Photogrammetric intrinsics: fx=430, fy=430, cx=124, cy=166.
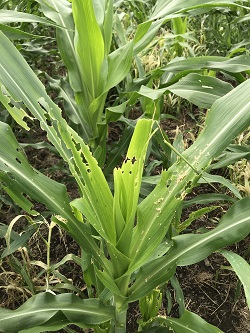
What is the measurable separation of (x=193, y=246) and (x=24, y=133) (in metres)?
1.06

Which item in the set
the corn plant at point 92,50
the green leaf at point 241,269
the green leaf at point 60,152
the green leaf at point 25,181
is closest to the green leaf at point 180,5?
the corn plant at point 92,50

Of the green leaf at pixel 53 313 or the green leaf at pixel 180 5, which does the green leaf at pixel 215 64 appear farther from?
the green leaf at pixel 53 313

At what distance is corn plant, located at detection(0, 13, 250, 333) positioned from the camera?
2.44 ft

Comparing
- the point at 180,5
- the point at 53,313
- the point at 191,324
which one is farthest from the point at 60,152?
the point at 180,5

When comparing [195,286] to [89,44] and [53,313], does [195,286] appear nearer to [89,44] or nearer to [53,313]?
[53,313]

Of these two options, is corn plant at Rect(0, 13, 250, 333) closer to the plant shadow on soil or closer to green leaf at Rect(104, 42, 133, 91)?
green leaf at Rect(104, 42, 133, 91)

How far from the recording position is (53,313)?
0.80 m

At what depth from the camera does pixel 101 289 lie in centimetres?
97

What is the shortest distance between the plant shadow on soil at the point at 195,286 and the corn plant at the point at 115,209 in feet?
1.12

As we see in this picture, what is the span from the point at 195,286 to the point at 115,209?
0.64m

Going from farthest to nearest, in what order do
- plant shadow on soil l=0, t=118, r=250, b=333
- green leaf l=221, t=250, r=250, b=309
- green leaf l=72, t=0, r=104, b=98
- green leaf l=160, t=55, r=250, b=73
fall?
plant shadow on soil l=0, t=118, r=250, b=333 < green leaf l=160, t=55, r=250, b=73 < green leaf l=72, t=0, r=104, b=98 < green leaf l=221, t=250, r=250, b=309

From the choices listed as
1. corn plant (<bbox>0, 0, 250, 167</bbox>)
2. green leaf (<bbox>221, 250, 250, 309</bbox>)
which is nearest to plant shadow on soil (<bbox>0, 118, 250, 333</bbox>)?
corn plant (<bbox>0, 0, 250, 167</bbox>)

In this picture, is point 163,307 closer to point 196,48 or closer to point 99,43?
point 99,43

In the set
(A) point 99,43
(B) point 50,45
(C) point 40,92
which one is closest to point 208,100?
(A) point 99,43
